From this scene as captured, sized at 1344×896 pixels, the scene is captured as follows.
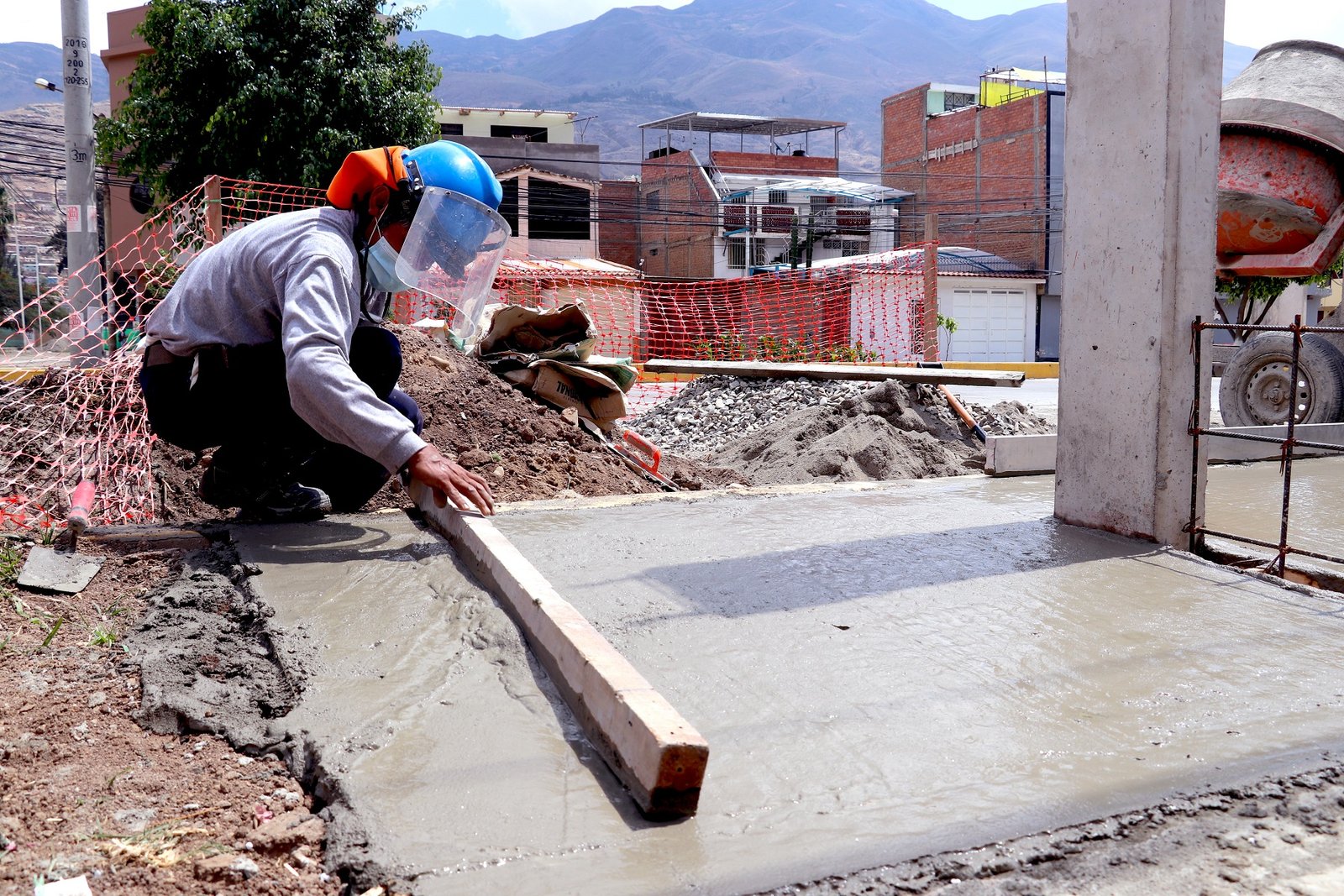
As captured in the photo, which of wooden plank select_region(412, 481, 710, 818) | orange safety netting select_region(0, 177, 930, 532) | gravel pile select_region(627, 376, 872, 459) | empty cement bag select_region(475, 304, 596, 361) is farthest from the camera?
gravel pile select_region(627, 376, 872, 459)

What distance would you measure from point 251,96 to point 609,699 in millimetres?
14404

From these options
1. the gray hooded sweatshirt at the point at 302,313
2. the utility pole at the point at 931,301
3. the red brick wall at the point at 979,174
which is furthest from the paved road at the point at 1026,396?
the red brick wall at the point at 979,174

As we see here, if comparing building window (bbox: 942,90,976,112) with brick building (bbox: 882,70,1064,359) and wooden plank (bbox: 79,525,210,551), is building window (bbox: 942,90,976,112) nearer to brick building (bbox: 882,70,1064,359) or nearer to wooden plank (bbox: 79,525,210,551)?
brick building (bbox: 882,70,1064,359)

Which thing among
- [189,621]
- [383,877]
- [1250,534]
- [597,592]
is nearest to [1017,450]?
[1250,534]

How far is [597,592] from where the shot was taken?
2.96m

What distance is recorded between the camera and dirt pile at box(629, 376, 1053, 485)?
7.78 metres

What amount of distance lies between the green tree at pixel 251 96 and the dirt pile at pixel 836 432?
24.4ft

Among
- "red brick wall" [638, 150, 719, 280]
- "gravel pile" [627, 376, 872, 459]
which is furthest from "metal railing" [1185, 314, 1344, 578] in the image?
"red brick wall" [638, 150, 719, 280]

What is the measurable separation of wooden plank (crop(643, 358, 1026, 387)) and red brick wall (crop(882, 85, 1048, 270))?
29087mm

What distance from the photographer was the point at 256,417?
3.60m

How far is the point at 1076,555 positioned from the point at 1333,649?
98 centimetres

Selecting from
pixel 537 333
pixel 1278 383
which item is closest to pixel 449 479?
pixel 537 333

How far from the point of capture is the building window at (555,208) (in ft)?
118

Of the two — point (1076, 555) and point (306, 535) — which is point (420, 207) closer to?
point (306, 535)
